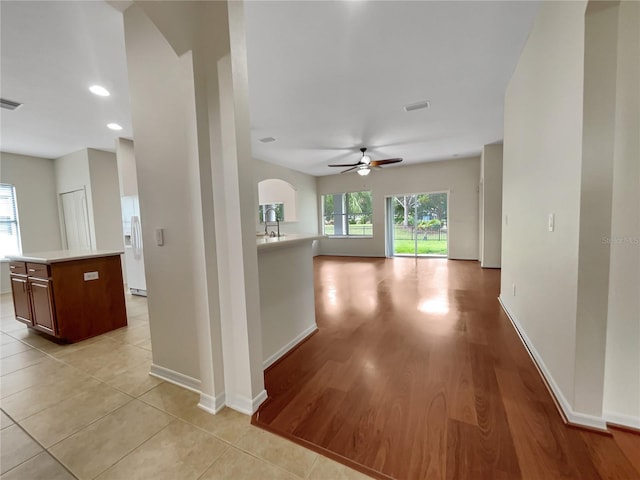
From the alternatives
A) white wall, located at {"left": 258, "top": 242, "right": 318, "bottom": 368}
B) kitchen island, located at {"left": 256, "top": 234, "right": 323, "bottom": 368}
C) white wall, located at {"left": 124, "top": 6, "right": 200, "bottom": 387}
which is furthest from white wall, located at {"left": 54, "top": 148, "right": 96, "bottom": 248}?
white wall, located at {"left": 258, "top": 242, "right": 318, "bottom": 368}

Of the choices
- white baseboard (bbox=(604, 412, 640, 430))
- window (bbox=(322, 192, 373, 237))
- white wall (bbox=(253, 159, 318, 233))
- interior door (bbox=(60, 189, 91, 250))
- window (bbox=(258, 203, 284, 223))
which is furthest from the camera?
window (bbox=(322, 192, 373, 237))

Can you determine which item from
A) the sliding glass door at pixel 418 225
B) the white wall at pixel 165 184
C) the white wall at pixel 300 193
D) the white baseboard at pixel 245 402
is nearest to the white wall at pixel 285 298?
the white baseboard at pixel 245 402

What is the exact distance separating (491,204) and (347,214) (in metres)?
4.10

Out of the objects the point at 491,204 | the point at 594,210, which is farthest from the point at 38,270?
the point at 491,204

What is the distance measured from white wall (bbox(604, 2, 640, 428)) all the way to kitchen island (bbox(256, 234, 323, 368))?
6.61 feet

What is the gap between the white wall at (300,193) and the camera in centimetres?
662

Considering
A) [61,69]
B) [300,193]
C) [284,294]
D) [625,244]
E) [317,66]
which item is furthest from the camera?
[300,193]

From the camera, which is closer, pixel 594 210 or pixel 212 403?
pixel 594 210

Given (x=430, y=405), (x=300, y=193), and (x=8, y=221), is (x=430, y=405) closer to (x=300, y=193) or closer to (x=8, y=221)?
(x=300, y=193)

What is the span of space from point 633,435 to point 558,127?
1.77m

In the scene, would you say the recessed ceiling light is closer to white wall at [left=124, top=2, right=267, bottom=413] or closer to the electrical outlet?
white wall at [left=124, top=2, right=267, bottom=413]

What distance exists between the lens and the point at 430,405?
1.62 metres

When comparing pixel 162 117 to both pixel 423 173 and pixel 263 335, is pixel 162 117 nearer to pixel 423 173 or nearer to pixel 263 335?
pixel 263 335

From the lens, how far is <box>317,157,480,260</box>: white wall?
6.86 m
